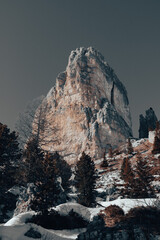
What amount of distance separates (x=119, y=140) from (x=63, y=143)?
34.8 meters

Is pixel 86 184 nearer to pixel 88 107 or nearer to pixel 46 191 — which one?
pixel 46 191

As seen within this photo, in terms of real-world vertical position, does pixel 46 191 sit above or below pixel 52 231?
above

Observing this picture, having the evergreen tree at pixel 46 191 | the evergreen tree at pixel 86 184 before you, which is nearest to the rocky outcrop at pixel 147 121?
the evergreen tree at pixel 86 184

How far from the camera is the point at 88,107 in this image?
113m

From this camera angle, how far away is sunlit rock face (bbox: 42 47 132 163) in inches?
4035

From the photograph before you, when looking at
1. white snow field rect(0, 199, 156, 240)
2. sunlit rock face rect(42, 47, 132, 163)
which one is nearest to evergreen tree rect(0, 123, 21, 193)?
white snow field rect(0, 199, 156, 240)

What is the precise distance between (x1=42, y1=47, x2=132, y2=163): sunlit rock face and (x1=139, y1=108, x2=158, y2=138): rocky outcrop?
328 inches

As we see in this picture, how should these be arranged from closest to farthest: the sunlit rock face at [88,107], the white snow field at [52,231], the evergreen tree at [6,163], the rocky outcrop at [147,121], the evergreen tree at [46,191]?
the white snow field at [52,231] < the evergreen tree at [6,163] < the evergreen tree at [46,191] < the sunlit rock face at [88,107] < the rocky outcrop at [147,121]

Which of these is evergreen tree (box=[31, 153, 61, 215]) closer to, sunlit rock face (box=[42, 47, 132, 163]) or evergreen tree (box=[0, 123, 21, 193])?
evergreen tree (box=[0, 123, 21, 193])

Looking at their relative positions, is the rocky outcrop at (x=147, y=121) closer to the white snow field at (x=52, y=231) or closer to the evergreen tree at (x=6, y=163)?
the white snow field at (x=52, y=231)

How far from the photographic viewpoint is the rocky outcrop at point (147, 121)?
119 m

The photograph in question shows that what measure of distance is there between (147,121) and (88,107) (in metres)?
44.0

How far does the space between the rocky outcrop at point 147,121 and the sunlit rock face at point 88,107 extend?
8330mm

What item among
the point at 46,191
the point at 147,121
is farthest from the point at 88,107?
the point at 46,191
